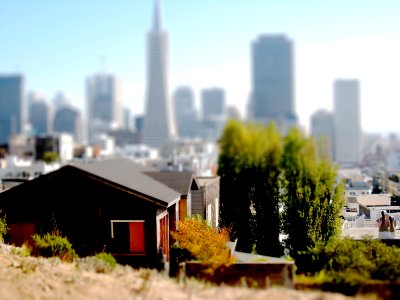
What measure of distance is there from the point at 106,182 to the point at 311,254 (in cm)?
861

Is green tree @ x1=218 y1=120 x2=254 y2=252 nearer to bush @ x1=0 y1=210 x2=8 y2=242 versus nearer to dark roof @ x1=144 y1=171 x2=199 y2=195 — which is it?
dark roof @ x1=144 y1=171 x2=199 y2=195

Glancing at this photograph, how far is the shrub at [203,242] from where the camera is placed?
20516mm

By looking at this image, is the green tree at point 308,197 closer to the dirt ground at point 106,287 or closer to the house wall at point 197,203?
the house wall at point 197,203

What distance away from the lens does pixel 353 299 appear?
17906 mm

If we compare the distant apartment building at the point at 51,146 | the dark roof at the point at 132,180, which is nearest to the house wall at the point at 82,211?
the dark roof at the point at 132,180

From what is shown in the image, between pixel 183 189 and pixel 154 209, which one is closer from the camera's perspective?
pixel 154 209

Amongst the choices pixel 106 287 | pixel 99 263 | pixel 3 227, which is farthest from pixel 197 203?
pixel 106 287

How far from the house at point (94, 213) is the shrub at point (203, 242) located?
0.82 metres

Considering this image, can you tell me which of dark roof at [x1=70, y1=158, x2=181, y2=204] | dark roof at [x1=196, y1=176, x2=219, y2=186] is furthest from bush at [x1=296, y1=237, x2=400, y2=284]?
dark roof at [x1=196, y1=176, x2=219, y2=186]

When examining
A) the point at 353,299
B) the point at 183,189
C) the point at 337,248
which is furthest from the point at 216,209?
the point at 353,299

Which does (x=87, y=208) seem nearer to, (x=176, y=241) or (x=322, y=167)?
(x=176, y=241)

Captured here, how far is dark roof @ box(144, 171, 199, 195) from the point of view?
92.9 ft

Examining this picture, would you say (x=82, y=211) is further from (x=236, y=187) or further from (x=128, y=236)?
(x=236, y=187)

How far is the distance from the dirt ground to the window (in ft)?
9.74
